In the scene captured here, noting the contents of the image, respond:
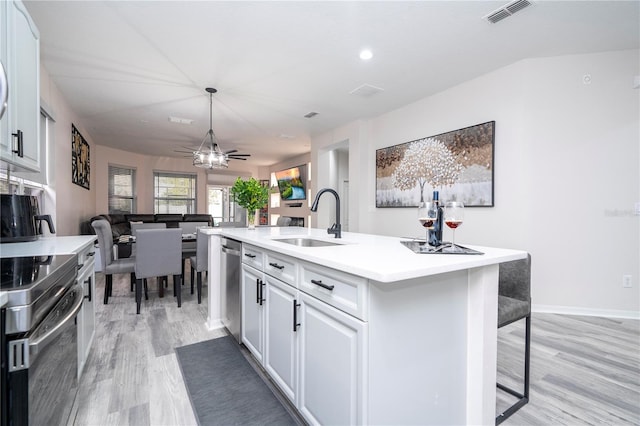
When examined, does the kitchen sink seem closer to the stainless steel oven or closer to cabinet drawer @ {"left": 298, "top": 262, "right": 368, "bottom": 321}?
cabinet drawer @ {"left": 298, "top": 262, "right": 368, "bottom": 321}

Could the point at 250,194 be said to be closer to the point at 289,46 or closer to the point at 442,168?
the point at 289,46

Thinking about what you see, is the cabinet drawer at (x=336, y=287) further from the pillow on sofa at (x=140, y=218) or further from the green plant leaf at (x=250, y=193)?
the pillow on sofa at (x=140, y=218)

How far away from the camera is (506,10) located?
2348mm

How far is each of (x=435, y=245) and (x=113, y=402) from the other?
2.00m

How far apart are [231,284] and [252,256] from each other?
1.75 feet

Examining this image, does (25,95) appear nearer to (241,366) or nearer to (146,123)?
(241,366)

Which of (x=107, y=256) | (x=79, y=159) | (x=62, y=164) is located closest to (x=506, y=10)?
(x=107, y=256)

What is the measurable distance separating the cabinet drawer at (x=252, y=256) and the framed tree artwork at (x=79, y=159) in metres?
3.95

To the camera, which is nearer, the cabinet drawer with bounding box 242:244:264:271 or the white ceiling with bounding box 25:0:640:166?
the cabinet drawer with bounding box 242:244:264:271

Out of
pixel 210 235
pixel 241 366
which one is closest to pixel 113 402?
pixel 241 366

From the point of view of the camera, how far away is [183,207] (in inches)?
348

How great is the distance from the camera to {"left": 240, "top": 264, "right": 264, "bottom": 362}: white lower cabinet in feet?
6.13

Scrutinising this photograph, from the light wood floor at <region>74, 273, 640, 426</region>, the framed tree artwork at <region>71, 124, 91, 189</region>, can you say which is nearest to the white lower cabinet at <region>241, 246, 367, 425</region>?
the light wood floor at <region>74, 273, 640, 426</region>

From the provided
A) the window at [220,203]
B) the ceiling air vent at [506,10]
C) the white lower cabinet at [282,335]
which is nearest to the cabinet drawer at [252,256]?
the white lower cabinet at [282,335]
